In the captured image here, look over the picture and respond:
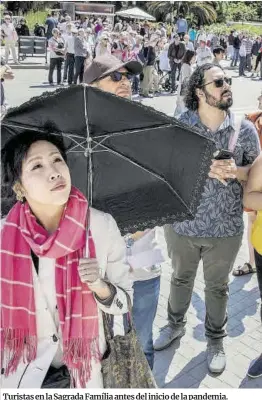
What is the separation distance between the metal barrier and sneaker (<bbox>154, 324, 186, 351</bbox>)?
16.1 metres

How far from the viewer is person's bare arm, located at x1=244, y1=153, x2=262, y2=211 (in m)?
2.97

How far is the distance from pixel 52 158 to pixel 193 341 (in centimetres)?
221

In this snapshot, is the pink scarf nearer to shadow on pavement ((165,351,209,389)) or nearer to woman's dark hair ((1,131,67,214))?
woman's dark hair ((1,131,67,214))

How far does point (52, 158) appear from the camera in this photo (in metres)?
2.09

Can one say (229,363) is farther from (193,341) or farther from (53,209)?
(53,209)

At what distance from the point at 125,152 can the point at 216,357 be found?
6.00 feet

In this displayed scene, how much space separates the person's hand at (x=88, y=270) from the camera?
6.28ft

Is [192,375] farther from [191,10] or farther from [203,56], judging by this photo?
[191,10]

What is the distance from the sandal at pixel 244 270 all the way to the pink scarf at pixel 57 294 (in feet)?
9.31

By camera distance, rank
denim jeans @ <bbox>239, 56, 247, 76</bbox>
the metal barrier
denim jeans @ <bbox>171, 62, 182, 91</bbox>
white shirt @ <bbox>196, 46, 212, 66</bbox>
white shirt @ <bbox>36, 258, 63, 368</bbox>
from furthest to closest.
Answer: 1. denim jeans @ <bbox>239, 56, 247, 76</bbox>
2. the metal barrier
3. denim jeans @ <bbox>171, 62, 182, 91</bbox>
4. white shirt @ <bbox>196, 46, 212, 66</bbox>
5. white shirt @ <bbox>36, 258, 63, 368</bbox>

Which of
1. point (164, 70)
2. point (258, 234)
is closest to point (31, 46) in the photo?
point (164, 70)

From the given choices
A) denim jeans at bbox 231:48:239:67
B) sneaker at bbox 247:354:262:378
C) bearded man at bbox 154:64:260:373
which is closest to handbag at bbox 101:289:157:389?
bearded man at bbox 154:64:260:373

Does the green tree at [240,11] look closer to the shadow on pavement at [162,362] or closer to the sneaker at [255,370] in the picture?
the shadow on pavement at [162,362]

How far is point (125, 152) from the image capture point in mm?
2312
